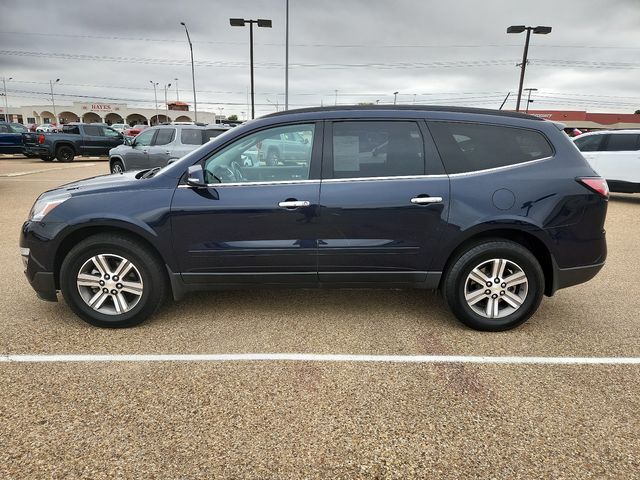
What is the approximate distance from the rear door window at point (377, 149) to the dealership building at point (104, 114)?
295ft

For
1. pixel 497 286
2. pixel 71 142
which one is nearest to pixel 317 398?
pixel 497 286

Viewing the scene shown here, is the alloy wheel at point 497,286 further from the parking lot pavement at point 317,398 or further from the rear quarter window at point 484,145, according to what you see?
the rear quarter window at point 484,145

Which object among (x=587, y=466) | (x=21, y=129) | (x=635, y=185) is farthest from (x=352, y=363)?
(x=21, y=129)

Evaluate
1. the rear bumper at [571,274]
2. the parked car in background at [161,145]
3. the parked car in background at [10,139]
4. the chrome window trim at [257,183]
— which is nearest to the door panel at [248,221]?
the chrome window trim at [257,183]

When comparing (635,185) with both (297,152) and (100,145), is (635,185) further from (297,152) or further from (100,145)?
(100,145)

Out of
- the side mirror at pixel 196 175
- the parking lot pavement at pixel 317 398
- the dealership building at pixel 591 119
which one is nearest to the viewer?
the parking lot pavement at pixel 317 398

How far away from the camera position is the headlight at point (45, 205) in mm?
3566

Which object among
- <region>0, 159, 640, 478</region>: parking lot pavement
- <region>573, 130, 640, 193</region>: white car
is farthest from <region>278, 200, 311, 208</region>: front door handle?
<region>573, 130, 640, 193</region>: white car

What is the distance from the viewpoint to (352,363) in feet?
10.4

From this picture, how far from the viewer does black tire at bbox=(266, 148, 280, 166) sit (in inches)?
146

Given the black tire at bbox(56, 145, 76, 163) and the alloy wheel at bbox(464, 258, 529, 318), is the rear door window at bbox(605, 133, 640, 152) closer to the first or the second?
the alloy wheel at bbox(464, 258, 529, 318)

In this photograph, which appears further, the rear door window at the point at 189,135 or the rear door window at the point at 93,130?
the rear door window at the point at 93,130

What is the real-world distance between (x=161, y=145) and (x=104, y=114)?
90.6 metres

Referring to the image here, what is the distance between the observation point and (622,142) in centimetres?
1069
